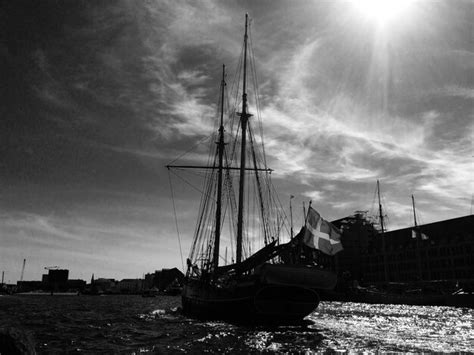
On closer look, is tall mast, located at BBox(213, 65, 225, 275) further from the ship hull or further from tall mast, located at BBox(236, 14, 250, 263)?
the ship hull

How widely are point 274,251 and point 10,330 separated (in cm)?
2985

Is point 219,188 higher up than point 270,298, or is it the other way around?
point 219,188

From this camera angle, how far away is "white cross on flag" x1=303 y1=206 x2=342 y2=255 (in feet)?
112

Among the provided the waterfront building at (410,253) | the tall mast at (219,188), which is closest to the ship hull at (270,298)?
the tall mast at (219,188)

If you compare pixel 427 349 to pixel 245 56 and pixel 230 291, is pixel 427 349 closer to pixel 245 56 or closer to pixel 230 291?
pixel 230 291

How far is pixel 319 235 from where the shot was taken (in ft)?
114

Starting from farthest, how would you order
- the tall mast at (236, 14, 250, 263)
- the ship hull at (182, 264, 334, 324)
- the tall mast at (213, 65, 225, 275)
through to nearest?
the tall mast at (213, 65, 225, 275)
the tall mast at (236, 14, 250, 263)
the ship hull at (182, 264, 334, 324)

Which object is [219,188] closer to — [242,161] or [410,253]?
[242,161]

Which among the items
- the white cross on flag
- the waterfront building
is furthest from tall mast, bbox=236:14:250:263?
the waterfront building

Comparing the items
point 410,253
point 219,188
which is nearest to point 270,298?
point 219,188

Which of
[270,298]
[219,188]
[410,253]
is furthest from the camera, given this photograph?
[410,253]

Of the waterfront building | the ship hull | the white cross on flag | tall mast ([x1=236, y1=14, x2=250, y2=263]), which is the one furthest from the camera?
the waterfront building

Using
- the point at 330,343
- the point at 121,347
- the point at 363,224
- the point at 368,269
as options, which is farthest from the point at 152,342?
the point at 363,224

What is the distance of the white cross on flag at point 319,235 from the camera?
34222mm
